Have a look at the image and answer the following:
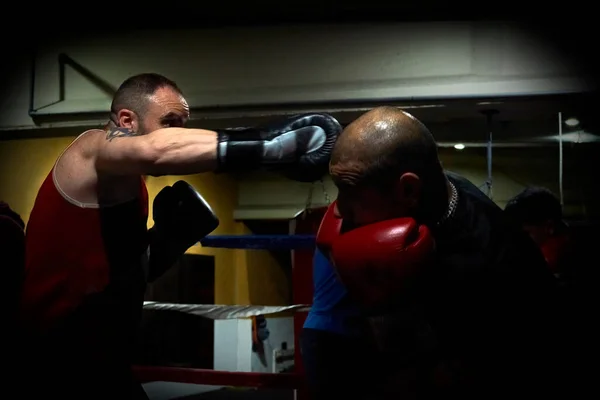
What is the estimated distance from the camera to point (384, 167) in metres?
1.24

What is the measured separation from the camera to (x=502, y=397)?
120cm

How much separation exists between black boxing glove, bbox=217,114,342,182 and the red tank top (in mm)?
397

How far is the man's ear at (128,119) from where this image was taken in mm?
1609

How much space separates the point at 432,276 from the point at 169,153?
0.62 metres

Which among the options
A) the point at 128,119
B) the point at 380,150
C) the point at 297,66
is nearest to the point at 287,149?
the point at 380,150

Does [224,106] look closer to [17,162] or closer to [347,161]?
[17,162]

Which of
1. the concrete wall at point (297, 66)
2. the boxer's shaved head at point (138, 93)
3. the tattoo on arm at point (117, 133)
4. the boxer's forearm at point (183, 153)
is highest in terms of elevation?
the concrete wall at point (297, 66)

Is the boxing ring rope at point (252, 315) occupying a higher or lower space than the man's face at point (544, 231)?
lower

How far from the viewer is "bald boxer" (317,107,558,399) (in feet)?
3.87

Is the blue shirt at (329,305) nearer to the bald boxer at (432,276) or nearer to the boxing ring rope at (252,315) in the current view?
the boxing ring rope at (252,315)

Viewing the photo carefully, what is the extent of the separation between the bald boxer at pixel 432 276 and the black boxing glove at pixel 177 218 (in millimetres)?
529

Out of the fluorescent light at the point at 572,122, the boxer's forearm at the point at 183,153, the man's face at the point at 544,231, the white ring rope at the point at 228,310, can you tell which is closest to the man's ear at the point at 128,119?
the boxer's forearm at the point at 183,153

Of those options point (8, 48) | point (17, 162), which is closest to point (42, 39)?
point (8, 48)

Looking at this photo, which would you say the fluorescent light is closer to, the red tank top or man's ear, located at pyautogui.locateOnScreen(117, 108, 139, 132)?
man's ear, located at pyautogui.locateOnScreen(117, 108, 139, 132)
